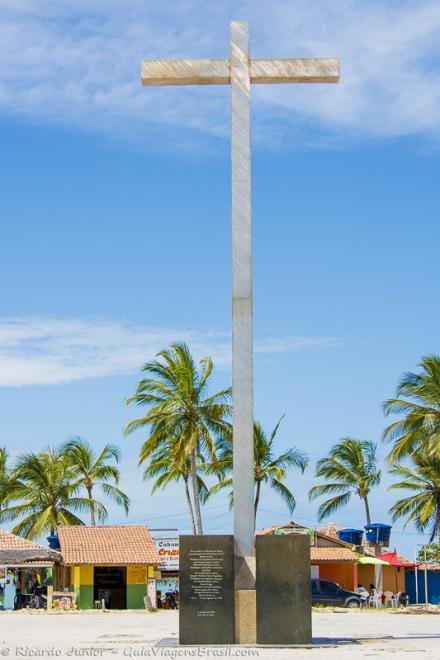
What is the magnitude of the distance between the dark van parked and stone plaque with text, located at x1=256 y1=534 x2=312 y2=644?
24.5 metres

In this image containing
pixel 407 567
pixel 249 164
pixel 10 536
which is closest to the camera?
pixel 249 164

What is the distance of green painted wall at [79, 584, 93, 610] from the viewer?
128 feet

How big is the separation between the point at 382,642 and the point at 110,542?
1042 inches

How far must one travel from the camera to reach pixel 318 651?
1428 centimetres

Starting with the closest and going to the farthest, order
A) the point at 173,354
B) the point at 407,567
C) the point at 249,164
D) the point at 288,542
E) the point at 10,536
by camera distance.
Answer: the point at 288,542, the point at 249,164, the point at 10,536, the point at 173,354, the point at 407,567

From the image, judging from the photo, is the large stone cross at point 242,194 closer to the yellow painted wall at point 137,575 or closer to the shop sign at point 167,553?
the yellow painted wall at point 137,575

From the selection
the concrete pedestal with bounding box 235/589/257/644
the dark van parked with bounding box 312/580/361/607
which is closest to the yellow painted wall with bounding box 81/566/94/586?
the dark van parked with bounding box 312/580/361/607

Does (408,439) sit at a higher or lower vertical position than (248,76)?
lower

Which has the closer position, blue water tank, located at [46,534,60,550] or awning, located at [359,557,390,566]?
blue water tank, located at [46,534,60,550]

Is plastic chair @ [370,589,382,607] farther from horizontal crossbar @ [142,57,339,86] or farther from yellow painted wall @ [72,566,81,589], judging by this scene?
horizontal crossbar @ [142,57,339,86]

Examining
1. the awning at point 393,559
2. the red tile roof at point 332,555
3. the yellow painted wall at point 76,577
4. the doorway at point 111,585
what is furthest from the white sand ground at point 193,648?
the awning at point 393,559

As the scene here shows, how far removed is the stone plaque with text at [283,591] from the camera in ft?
50.4

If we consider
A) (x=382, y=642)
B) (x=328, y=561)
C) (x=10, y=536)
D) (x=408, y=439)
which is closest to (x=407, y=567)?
(x=328, y=561)

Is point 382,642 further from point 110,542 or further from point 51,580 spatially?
point 51,580
